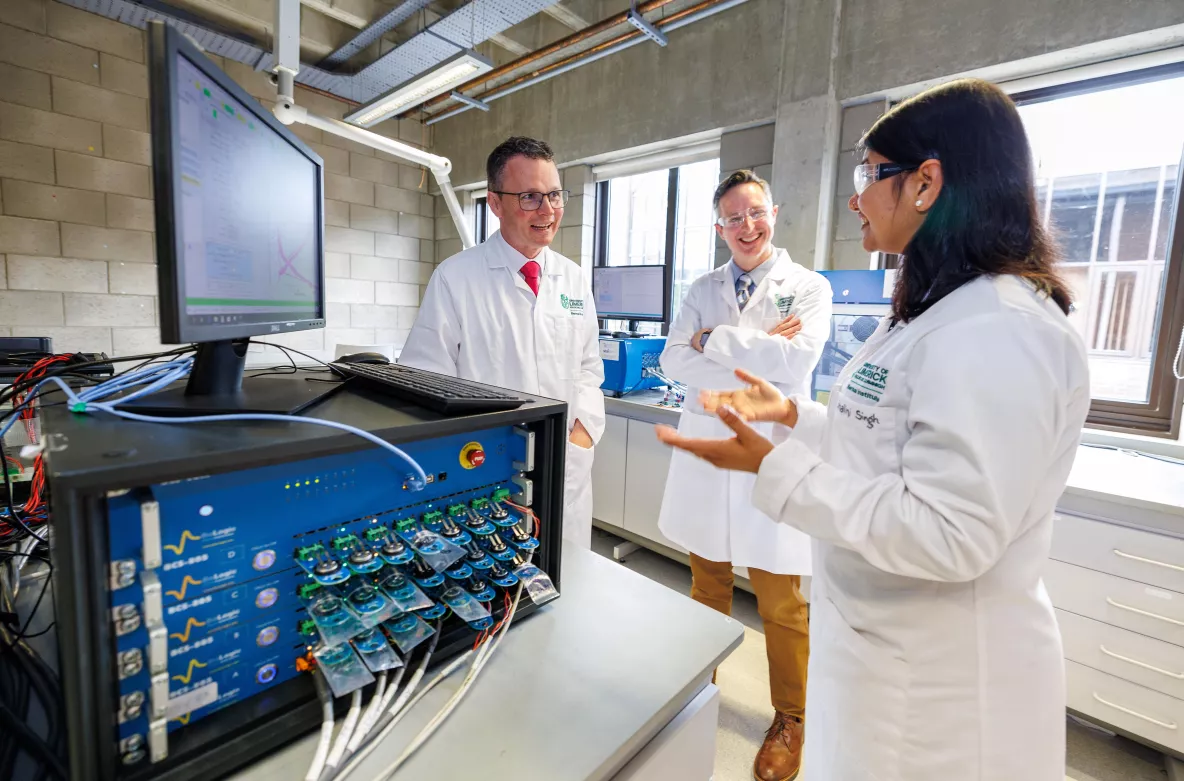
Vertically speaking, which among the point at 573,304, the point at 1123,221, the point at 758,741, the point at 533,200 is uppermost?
the point at 1123,221

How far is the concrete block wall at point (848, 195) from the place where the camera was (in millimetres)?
2357

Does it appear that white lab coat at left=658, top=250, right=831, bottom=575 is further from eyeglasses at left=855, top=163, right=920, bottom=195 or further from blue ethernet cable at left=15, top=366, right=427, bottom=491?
blue ethernet cable at left=15, top=366, right=427, bottom=491

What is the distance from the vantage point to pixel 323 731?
0.48 m

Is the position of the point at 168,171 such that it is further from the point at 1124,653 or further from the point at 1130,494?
the point at 1124,653

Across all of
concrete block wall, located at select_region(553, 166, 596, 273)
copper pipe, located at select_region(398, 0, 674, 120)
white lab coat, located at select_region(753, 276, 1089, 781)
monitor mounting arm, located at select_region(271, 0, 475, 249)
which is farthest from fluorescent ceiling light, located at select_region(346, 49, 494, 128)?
white lab coat, located at select_region(753, 276, 1089, 781)

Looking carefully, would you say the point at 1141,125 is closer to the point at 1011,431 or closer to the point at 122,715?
the point at 1011,431

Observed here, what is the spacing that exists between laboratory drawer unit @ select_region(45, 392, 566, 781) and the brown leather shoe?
4.18 feet

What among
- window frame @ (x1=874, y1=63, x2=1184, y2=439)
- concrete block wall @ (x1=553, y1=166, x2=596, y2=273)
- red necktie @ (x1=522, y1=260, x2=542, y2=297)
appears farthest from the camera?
concrete block wall @ (x1=553, y1=166, x2=596, y2=273)

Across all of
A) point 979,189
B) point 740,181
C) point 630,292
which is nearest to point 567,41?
point 630,292

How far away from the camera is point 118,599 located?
42cm

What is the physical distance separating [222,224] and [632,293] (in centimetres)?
269

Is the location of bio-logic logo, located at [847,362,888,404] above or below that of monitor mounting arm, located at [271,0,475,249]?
below

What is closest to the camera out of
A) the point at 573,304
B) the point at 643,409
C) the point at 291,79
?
the point at 573,304

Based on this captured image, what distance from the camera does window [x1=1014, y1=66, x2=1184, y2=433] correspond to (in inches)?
76.9
